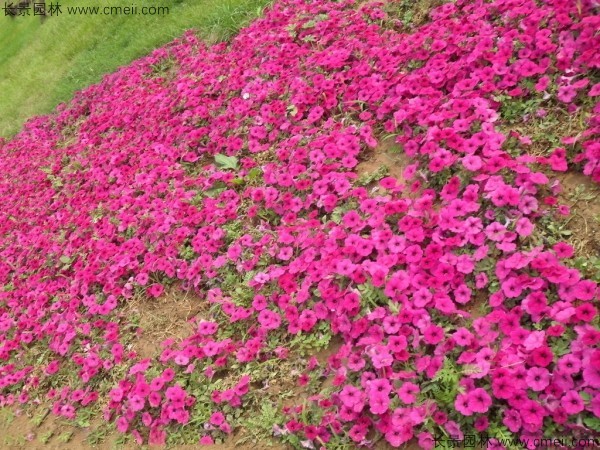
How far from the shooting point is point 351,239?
154 inches

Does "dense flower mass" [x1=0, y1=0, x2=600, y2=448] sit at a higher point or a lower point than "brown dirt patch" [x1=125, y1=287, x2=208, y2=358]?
higher

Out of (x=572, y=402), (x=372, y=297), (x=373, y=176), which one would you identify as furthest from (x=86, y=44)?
(x=572, y=402)

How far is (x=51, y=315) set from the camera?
5734 millimetres

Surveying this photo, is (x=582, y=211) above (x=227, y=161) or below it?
above

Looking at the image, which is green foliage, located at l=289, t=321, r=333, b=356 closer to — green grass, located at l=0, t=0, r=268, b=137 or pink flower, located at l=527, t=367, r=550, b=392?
pink flower, located at l=527, t=367, r=550, b=392

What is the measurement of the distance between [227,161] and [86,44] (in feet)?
28.8

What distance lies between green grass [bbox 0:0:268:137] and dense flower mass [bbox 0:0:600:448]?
92.3 inches

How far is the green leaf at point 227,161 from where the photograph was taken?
224 inches

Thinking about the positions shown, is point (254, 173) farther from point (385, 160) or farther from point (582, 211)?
point (582, 211)

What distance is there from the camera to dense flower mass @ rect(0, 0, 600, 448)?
3010 mm

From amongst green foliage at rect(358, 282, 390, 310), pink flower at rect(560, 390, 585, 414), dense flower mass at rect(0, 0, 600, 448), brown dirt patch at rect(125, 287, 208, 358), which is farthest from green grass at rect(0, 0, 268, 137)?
pink flower at rect(560, 390, 585, 414)

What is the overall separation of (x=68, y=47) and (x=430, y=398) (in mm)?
13098

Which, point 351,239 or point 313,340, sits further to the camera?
point 351,239

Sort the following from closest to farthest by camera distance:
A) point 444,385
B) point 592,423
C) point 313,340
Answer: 1. point 592,423
2. point 444,385
3. point 313,340
